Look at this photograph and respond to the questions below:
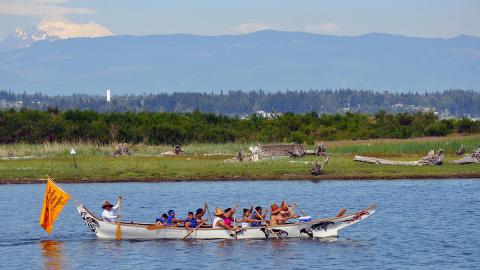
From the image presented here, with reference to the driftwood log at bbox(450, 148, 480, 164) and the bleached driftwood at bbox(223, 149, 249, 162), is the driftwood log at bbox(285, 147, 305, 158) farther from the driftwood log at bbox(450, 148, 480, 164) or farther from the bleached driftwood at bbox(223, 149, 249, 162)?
the driftwood log at bbox(450, 148, 480, 164)

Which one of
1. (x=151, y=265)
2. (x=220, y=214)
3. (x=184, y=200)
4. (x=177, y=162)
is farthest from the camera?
(x=177, y=162)

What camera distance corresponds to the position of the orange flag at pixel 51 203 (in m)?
45.2

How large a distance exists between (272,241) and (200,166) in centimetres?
2735

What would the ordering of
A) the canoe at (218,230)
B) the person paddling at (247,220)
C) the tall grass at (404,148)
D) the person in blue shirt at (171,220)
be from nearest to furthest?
the canoe at (218,230), the person paddling at (247,220), the person in blue shirt at (171,220), the tall grass at (404,148)

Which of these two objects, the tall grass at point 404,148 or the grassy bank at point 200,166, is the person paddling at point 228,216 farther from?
the tall grass at point 404,148

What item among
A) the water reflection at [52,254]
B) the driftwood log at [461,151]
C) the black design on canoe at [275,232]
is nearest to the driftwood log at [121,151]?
the driftwood log at [461,151]

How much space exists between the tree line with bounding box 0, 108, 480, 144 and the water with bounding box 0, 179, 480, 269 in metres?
25.5

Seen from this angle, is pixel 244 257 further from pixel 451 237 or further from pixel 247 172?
pixel 247 172

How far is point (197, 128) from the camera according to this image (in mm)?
96938

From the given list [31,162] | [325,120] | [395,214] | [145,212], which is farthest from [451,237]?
[325,120]

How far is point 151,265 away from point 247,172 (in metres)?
29.3

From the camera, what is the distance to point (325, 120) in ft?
343

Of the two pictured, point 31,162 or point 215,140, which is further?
point 215,140

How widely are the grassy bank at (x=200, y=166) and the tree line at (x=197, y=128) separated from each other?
1073 centimetres
